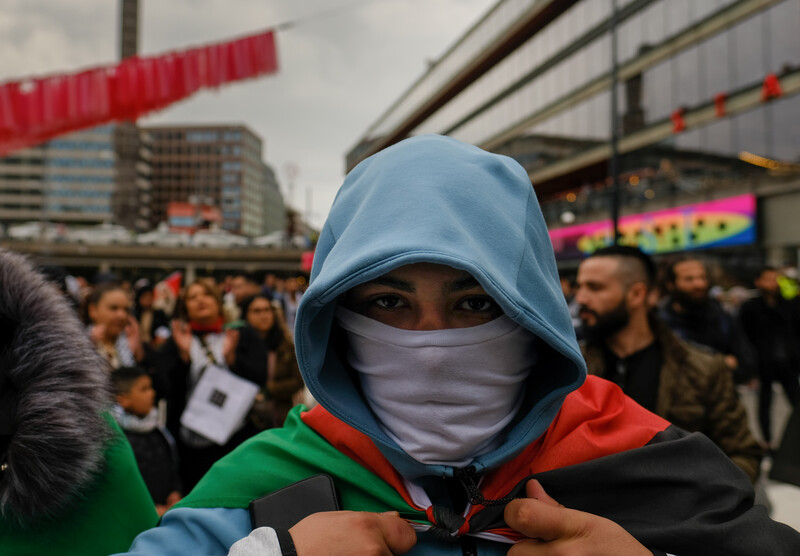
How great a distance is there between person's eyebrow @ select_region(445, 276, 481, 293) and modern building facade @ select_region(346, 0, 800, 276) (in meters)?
7.03

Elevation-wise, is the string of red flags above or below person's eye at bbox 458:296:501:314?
above

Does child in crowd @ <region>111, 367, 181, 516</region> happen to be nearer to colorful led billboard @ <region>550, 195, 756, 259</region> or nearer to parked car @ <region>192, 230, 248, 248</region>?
colorful led billboard @ <region>550, 195, 756, 259</region>

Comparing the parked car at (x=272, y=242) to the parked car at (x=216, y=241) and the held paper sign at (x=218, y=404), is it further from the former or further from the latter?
the held paper sign at (x=218, y=404)

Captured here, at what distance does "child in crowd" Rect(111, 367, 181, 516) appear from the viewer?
3.44 meters

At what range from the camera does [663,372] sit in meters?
2.98

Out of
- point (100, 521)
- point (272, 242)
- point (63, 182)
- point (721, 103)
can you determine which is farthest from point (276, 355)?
point (63, 182)

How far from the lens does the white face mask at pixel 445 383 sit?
125cm

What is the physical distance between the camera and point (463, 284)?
1.23 metres

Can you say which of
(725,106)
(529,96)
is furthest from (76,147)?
(725,106)

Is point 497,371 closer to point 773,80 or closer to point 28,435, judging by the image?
point 28,435

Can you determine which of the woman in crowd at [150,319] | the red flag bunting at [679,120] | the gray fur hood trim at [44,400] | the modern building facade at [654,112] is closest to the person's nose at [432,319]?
the gray fur hood trim at [44,400]

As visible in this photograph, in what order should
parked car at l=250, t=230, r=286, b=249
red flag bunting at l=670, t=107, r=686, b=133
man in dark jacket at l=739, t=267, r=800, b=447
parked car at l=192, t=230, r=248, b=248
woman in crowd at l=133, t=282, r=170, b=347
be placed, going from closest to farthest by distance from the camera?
1. man in dark jacket at l=739, t=267, r=800, b=447
2. woman in crowd at l=133, t=282, r=170, b=347
3. red flag bunting at l=670, t=107, r=686, b=133
4. parked car at l=192, t=230, r=248, b=248
5. parked car at l=250, t=230, r=286, b=249

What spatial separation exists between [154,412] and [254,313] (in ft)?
6.44

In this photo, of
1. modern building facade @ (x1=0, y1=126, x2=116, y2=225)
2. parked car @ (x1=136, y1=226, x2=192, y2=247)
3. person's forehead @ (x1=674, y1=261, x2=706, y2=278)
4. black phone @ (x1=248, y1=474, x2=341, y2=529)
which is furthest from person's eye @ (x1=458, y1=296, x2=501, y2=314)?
modern building facade @ (x1=0, y1=126, x2=116, y2=225)
